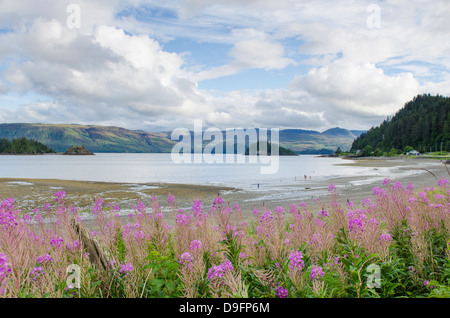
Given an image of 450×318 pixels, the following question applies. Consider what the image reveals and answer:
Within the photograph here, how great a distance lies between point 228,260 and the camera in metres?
3.75

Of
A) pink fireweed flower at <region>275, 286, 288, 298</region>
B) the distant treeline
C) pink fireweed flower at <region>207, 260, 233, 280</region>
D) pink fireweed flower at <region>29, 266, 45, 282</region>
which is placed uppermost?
the distant treeline

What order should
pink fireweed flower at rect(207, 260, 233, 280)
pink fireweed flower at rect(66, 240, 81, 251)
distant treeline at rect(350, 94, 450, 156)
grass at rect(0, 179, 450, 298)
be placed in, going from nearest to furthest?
pink fireweed flower at rect(207, 260, 233, 280) < grass at rect(0, 179, 450, 298) < pink fireweed flower at rect(66, 240, 81, 251) < distant treeline at rect(350, 94, 450, 156)

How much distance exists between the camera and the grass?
3564mm

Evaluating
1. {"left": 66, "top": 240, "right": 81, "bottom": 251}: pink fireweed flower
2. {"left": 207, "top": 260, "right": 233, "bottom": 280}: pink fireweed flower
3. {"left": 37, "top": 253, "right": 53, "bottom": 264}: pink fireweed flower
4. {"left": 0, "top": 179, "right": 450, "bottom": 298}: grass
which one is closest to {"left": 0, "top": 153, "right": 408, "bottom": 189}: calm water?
{"left": 0, "top": 179, "right": 450, "bottom": 298}: grass

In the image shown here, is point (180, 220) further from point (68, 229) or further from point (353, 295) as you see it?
point (353, 295)

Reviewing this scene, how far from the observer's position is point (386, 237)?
468cm

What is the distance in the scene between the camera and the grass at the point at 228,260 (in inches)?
140

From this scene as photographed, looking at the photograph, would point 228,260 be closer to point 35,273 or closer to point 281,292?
point 281,292

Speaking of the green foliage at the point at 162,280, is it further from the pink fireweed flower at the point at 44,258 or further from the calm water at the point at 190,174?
the calm water at the point at 190,174

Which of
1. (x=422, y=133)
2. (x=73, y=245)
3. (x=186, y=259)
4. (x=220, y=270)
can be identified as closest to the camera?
(x=220, y=270)

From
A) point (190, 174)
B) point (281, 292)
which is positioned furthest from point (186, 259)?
point (190, 174)

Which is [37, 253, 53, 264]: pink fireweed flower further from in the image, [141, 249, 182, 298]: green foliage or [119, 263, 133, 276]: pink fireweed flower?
[141, 249, 182, 298]: green foliage

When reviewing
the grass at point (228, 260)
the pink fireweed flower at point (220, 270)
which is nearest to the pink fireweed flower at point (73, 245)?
the grass at point (228, 260)
